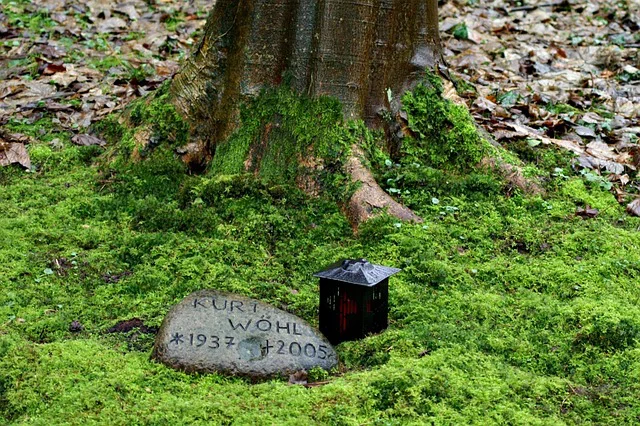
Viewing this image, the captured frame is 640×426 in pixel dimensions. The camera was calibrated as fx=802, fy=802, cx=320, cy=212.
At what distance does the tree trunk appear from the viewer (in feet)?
15.8

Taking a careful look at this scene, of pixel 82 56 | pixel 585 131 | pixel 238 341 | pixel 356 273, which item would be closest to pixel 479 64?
pixel 585 131

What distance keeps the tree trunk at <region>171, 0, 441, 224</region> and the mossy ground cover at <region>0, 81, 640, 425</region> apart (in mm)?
329

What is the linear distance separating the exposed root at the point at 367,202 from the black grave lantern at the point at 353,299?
0.86 metres

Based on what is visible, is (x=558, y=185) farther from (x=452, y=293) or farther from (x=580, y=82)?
(x=580, y=82)

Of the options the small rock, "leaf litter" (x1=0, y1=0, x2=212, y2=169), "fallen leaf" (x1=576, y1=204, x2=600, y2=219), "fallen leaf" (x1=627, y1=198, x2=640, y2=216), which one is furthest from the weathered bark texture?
the small rock

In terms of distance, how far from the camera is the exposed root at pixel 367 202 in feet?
15.2

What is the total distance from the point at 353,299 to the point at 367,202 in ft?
3.59

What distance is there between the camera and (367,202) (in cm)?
466

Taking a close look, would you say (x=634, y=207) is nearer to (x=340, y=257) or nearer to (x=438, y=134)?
(x=438, y=134)

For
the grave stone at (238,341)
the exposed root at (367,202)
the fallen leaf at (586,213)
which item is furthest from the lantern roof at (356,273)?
the fallen leaf at (586,213)

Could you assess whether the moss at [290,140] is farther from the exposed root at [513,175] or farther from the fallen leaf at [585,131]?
the fallen leaf at [585,131]

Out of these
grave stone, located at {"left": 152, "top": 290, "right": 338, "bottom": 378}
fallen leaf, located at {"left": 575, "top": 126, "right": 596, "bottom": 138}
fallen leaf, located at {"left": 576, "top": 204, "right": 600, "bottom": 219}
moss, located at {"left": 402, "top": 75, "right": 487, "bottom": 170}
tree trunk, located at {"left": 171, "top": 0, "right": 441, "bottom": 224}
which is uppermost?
tree trunk, located at {"left": 171, "top": 0, "right": 441, "bottom": 224}

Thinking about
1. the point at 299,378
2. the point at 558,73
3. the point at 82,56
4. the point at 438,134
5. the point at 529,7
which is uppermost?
the point at 529,7

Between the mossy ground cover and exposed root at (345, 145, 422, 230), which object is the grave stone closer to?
the mossy ground cover
